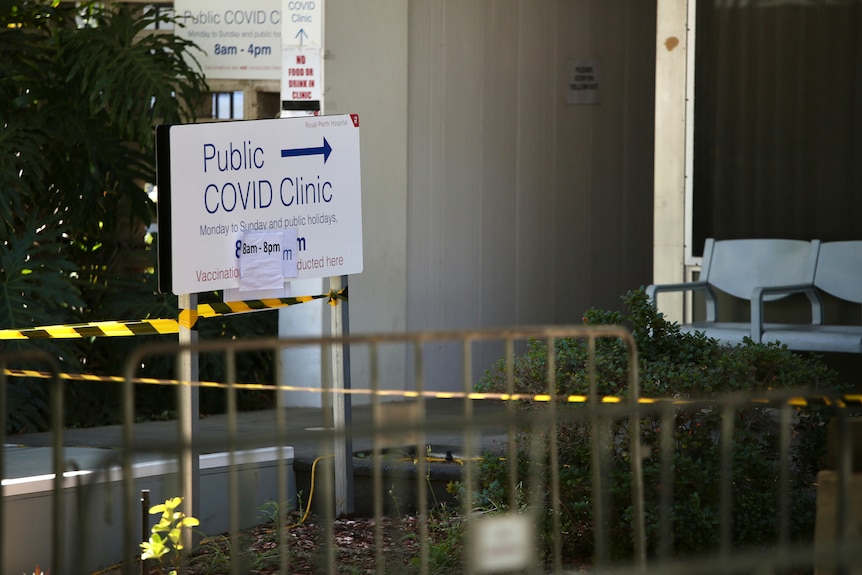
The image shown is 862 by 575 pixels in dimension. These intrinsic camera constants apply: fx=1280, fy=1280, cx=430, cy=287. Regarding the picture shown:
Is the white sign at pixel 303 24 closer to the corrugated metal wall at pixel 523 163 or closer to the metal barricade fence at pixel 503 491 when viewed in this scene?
the corrugated metal wall at pixel 523 163

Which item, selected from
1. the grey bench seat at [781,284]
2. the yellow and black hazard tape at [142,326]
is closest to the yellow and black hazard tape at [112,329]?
the yellow and black hazard tape at [142,326]

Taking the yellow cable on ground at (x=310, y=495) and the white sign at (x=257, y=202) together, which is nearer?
the white sign at (x=257, y=202)

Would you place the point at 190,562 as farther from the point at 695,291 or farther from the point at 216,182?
the point at 695,291

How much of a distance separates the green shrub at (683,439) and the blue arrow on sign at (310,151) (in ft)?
4.18

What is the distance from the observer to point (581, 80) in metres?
8.98

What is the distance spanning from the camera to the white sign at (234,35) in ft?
27.1

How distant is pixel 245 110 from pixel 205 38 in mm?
531

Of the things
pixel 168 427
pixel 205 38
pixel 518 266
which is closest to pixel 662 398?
pixel 168 427

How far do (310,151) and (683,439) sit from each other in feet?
6.81

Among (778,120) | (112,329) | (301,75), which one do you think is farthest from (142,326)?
(778,120)

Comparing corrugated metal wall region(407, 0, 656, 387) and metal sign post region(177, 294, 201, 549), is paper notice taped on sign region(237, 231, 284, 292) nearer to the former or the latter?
metal sign post region(177, 294, 201, 549)

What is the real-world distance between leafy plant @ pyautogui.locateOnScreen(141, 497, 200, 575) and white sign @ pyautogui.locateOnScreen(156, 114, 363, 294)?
0.86 metres

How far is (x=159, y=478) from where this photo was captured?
5387 mm

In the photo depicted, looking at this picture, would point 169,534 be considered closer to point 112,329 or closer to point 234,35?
point 112,329
